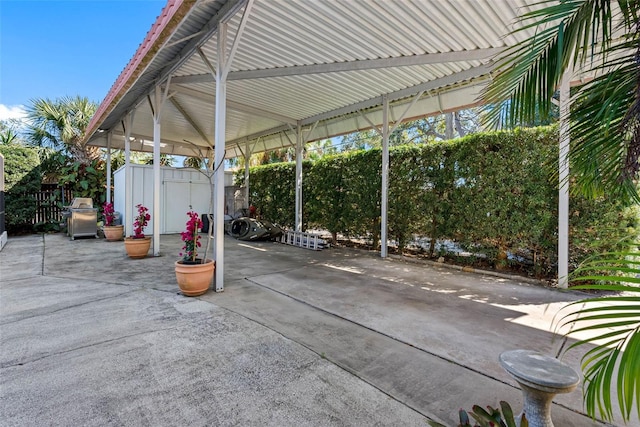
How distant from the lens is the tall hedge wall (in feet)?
14.3

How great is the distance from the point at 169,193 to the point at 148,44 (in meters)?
7.22

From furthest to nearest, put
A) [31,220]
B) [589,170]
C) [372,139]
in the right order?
[372,139] → [31,220] → [589,170]

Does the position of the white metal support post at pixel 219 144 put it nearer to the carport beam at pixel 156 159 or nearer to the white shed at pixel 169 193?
the carport beam at pixel 156 159

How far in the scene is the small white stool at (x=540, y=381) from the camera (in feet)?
4.43

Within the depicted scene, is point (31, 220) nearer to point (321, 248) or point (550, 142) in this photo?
point (321, 248)

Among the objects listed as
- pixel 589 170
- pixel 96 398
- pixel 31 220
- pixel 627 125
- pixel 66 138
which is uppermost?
pixel 66 138

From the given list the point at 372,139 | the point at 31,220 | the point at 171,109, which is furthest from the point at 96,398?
the point at 372,139

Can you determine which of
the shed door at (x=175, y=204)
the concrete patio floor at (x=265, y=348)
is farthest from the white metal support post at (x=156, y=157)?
the shed door at (x=175, y=204)

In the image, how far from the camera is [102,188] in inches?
427

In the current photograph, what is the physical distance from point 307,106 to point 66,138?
9.00 meters

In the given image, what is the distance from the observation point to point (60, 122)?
33.1 feet

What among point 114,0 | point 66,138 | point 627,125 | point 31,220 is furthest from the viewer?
point 66,138

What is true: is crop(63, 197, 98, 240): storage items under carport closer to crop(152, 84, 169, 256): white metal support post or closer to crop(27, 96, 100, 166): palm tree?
crop(27, 96, 100, 166): palm tree

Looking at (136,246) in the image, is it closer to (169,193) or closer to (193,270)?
(193,270)
